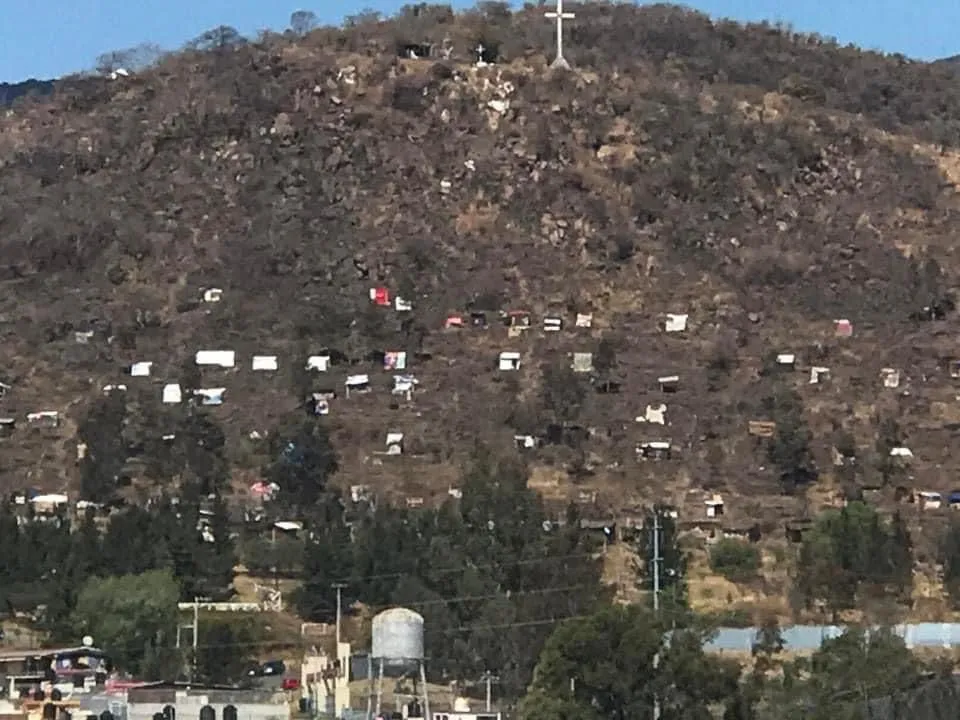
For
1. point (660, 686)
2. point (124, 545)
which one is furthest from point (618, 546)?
point (660, 686)

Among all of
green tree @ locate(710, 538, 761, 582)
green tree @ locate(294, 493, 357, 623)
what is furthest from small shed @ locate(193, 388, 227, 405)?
green tree @ locate(710, 538, 761, 582)

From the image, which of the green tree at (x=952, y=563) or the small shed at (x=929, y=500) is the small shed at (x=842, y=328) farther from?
the green tree at (x=952, y=563)

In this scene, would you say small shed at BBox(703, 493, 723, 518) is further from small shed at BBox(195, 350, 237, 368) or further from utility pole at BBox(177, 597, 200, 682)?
small shed at BBox(195, 350, 237, 368)

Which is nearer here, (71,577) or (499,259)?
(71,577)

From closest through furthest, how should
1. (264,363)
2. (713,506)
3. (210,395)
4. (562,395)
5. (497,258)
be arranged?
(713,506), (562,395), (210,395), (264,363), (497,258)

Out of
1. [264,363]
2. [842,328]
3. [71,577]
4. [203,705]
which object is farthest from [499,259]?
[203,705]

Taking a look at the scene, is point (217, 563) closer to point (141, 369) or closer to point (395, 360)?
point (141, 369)

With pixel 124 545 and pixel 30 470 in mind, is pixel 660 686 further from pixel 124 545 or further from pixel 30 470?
pixel 30 470
